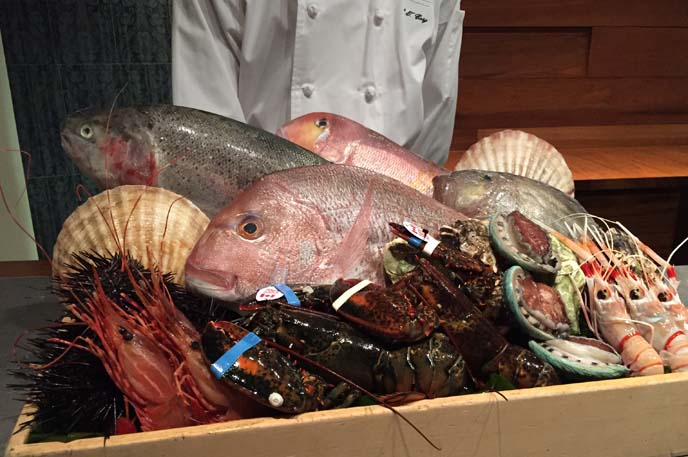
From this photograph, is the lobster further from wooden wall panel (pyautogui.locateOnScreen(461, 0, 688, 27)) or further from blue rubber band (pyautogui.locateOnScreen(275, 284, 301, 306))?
wooden wall panel (pyautogui.locateOnScreen(461, 0, 688, 27))

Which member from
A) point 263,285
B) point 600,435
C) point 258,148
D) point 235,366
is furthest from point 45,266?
point 600,435

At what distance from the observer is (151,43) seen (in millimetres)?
2414

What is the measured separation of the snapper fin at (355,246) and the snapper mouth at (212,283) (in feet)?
0.52

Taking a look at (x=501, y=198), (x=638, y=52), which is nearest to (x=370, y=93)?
(x=501, y=198)

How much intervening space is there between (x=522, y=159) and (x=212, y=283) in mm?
840

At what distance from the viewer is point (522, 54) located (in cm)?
275

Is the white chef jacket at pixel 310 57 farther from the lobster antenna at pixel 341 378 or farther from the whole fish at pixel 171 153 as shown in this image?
the lobster antenna at pixel 341 378

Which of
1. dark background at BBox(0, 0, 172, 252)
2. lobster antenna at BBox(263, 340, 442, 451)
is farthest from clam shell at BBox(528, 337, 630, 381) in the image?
dark background at BBox(0, 0, 172, 252)

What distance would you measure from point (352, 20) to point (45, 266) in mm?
1102

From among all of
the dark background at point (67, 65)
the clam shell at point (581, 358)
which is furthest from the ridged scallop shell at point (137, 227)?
the dark background at point (67, 65)

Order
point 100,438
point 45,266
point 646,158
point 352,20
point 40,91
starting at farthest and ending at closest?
point 646,158
point 40,91
point 352,20
point 45,266
point 100,438

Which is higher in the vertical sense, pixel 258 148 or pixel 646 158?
pixel 258 148

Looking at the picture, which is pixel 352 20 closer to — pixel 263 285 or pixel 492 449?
pixel 263 285

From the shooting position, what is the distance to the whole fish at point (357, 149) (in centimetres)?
122
